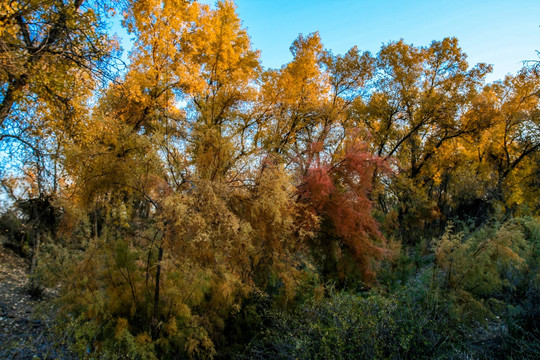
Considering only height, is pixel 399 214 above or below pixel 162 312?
above

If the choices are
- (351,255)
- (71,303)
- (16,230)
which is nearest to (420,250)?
(351,255)

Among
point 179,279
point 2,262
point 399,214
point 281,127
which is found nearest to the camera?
point 179,279

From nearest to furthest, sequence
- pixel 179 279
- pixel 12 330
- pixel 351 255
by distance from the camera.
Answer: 1. pixel 179 279
2. pixel 12 330
3. pixel 351 255

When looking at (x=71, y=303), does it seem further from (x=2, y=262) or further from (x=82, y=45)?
(x=2, y=262)

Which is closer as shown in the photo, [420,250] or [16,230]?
[420,250]

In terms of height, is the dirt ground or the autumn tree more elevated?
the autumn tree

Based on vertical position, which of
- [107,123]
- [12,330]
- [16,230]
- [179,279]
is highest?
[107,123]

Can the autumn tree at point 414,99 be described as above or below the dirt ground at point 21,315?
above

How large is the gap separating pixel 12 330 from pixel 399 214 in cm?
1336

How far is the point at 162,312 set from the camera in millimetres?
5152

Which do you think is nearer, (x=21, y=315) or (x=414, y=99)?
(x=21, y=315)

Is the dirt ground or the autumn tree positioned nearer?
the dirt ground

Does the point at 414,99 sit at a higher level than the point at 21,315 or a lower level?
higher

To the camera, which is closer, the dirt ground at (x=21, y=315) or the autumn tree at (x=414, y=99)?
the dirt ground at (x=21, y=315)
